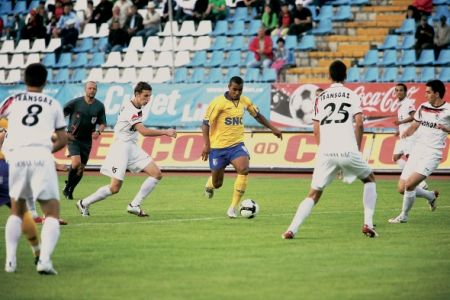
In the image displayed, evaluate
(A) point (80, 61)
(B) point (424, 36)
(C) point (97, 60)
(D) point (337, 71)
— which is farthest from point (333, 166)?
(A) point (80, 61)

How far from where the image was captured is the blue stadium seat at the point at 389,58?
3209cm

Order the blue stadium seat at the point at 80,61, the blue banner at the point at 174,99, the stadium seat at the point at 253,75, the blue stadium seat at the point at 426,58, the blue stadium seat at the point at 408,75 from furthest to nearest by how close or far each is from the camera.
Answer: the blue stadium seat at the point at 80,61 < the stadium seat at the point at 253,75 < the blue stadium seat at the point at 426,58 < the blue stadium seat at the point at 408,75 < the blue banner at the point at 174,99

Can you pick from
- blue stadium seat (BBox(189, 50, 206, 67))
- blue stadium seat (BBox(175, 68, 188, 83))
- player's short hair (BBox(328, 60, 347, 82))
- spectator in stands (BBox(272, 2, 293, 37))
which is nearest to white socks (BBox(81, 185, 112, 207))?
player's short hair (BBox(328, 60, 347, 82))

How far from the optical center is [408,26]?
33.0 meters

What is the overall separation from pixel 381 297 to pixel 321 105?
4.65m

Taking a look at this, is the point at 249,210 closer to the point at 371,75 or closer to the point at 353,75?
the point at 371,75

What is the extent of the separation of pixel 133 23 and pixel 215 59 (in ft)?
13.5

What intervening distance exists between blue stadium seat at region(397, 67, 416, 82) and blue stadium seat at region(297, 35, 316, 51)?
3807 mm

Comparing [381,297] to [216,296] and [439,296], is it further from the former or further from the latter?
[216,296]

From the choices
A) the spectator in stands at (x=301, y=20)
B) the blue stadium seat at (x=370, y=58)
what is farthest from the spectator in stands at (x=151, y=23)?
the blue stadium seat at (x=370, y=58)

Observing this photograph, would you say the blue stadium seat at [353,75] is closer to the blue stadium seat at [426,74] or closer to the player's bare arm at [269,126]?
the blue stadium seat at [426,74]

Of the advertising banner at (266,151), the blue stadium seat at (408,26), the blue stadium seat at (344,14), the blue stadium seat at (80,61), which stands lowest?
the advertising banner at (266,151)

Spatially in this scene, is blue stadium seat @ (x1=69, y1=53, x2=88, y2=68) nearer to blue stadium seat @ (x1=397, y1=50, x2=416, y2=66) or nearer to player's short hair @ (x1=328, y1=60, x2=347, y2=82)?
blue stadium seat @ (x1=397, y1=50, x2=416, y2=66)

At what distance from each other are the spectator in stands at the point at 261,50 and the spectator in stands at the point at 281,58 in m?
0.23
